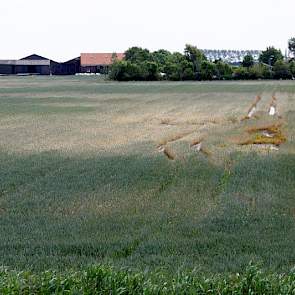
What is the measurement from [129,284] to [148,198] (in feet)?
17.1

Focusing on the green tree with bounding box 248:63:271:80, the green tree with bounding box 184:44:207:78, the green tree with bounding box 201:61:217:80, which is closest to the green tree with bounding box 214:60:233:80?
the green tree with bounding box 201:61:217:80

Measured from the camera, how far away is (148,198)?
1001cm

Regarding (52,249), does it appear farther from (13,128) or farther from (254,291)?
(13,128)

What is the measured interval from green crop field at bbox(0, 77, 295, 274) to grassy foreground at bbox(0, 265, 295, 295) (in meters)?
1.12

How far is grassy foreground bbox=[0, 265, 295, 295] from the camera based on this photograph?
15.3 feet

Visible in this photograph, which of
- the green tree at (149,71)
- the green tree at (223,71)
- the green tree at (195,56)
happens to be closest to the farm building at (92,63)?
the green tree at (195,56)

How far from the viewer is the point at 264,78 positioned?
75.6 metres

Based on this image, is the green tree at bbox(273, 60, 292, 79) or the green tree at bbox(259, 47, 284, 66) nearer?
the green tree at bbox(273, 60, 292, 79)

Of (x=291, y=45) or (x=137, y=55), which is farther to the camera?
(x=291, y=45)

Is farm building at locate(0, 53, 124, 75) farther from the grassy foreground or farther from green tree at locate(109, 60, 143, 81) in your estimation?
the grassy foreground

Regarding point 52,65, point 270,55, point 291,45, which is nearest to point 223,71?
point 270,55

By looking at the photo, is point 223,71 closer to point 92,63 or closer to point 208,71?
point 208,71

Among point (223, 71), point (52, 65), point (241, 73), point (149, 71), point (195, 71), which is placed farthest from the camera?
A: point (52, 65)

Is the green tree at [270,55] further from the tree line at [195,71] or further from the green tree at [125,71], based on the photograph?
the green tree at [125,71]
